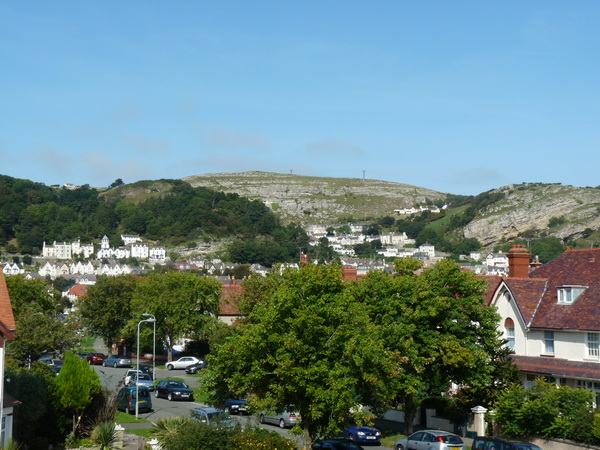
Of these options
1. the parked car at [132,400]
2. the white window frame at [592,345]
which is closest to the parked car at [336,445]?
the white window frame at [592,345]

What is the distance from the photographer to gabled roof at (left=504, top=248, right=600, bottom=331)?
120ft

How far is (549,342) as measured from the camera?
37.9 metres

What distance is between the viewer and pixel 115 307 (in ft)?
258

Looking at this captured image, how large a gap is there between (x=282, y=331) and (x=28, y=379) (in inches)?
457

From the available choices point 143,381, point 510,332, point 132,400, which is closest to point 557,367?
point 510,332

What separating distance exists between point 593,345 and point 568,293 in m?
4.05

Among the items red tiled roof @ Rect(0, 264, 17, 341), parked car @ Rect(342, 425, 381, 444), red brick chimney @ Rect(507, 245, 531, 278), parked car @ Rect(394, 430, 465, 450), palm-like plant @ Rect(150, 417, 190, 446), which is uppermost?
red brick chimney @ Rect(507, 245, 531, 278)

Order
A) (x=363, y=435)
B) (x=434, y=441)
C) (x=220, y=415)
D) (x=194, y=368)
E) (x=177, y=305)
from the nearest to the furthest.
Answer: (x=220, y=415) < (x=434, y=441) < (x=363, y=435) < (x=194, y=368) < (x=177, y=305)

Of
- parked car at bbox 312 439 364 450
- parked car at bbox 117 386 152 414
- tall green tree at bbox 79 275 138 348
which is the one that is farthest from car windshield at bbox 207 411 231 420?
tall green tree at bbox 79 275 138 348

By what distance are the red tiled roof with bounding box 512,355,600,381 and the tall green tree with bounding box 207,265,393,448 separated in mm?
10732

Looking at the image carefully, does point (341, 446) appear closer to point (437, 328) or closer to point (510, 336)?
point (437, 328)

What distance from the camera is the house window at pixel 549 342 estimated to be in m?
37.7

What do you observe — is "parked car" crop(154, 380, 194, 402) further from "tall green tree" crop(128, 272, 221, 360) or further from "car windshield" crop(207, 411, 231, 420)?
"tall green tree" crop(128, 272, 221, 360)

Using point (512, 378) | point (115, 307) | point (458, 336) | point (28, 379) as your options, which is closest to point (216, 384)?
point (28, 379)
